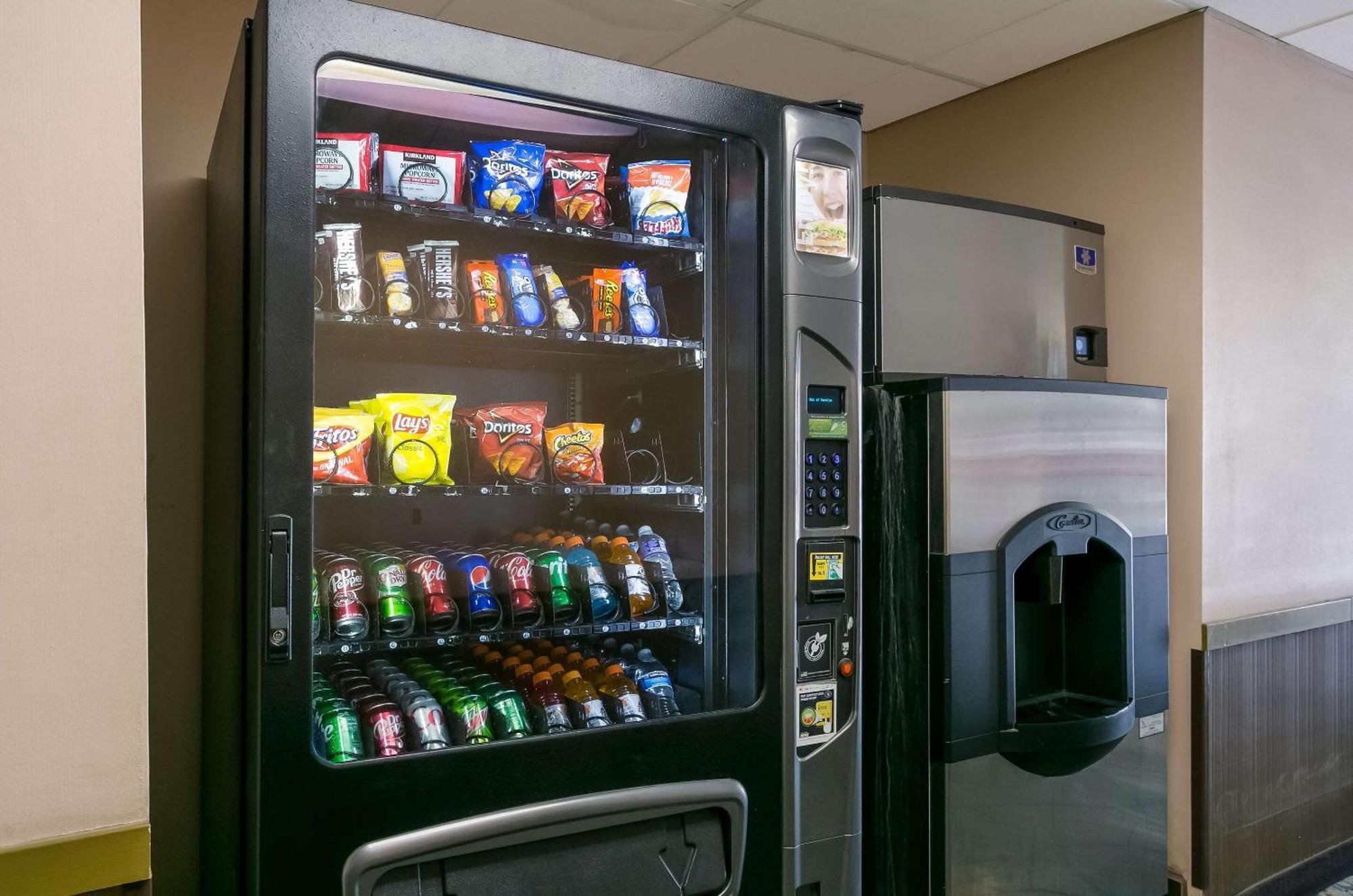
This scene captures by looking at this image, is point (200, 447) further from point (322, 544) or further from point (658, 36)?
point (658, 36)

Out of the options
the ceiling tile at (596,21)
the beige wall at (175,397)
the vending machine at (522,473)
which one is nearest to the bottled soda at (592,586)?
the vending machine at (522,473)

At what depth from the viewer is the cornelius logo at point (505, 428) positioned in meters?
1.66

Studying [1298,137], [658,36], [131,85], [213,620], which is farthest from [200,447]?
[1298,137]

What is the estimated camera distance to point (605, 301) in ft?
5.75

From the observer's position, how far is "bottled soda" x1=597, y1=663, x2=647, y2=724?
1688mm

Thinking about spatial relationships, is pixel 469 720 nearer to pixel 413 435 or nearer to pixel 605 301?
pixel 413 435

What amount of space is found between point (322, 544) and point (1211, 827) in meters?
2.34

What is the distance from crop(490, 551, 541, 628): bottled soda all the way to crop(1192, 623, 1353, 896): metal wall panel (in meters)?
1.82

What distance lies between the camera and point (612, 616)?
5.61 feet

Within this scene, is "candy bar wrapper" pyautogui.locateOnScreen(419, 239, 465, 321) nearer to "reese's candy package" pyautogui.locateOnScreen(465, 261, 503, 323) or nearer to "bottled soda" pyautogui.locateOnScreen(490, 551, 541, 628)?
"reese's candy package" pyautogui.locateOnScreen(465, 261, 503, 323)

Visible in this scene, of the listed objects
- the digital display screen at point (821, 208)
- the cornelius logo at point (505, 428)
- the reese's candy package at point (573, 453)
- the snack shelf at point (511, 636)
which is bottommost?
the snack shelf at point (511, 636)

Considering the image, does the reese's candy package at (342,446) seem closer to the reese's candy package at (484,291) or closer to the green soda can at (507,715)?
the reese's candy package at (484,291)

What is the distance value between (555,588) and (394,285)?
586 millimetres

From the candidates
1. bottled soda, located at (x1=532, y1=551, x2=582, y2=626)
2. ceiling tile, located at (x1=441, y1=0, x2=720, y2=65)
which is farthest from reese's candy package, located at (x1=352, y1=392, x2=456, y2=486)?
ceiling tile, located at (x1=441, y1=0, x2=720, y2=65)
